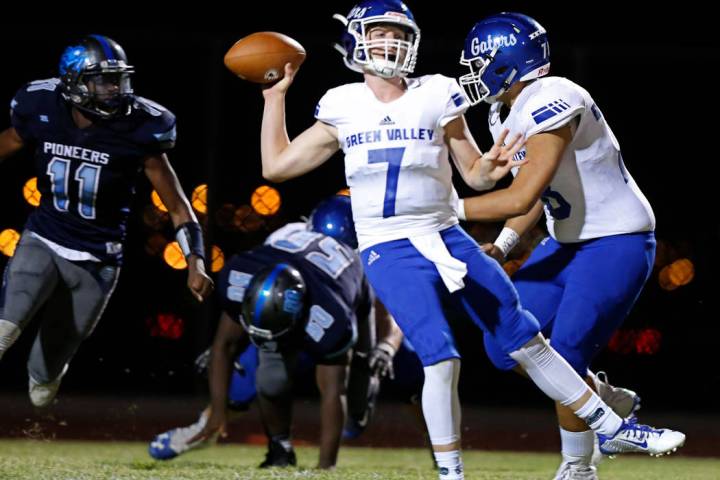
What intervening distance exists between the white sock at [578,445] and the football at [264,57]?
1468 mm

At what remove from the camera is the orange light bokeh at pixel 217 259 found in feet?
25.6

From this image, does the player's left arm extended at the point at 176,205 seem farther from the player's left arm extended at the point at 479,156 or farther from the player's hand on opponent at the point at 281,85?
the player's left arm extended at the point at 479,156

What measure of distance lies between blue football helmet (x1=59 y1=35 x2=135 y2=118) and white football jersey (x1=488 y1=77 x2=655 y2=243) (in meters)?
1.56

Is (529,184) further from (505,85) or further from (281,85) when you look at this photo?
(281,85)

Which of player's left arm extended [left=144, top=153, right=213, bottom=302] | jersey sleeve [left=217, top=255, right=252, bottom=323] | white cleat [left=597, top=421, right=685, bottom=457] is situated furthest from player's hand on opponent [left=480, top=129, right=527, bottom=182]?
jersey sleeve [left=217, top=255, right=252, bottom=323]

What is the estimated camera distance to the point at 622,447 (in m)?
3.76

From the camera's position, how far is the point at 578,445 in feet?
12.5

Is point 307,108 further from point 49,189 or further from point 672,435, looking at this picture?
point 672,435

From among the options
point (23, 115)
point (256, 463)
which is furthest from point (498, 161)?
point (256, 463)

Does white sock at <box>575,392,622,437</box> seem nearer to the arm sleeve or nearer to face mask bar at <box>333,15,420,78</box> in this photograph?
face mask bar at <box>333,15,420,78</box>

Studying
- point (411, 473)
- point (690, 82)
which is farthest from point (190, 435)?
point (690, 82)

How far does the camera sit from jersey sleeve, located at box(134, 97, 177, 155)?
15.3 feet

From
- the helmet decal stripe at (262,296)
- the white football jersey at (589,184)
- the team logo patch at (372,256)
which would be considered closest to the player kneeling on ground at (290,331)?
the helmet decal stripe at (262,296)

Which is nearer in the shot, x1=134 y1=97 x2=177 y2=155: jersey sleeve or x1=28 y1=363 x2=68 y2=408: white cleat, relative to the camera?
x1=134 y1=97 x2=177 y2=155: jersey sleeve
